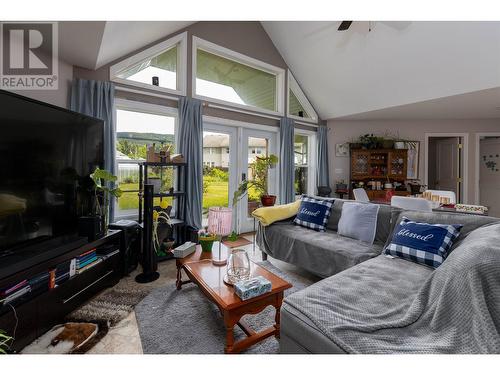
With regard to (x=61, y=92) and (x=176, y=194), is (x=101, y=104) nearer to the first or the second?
(x=61, y=92)

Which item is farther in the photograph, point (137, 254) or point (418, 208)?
point (137, 254)

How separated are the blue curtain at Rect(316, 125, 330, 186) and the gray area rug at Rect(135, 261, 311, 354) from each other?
3737 millimetres

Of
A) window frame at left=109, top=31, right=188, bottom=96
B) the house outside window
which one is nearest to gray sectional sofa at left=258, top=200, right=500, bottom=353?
window frame at left=109, top=31, right=188, bottom=96

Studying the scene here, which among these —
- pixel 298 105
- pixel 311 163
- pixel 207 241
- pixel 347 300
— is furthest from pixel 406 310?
pixel 298 105

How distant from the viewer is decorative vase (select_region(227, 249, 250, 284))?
1674 millimetres

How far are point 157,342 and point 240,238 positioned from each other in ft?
8.69

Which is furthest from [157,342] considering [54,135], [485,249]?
[485,249]

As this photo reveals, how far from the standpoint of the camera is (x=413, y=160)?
16.9 feet

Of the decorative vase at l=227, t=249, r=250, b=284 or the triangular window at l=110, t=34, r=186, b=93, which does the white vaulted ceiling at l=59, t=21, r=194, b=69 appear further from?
the decorative vase at l=227, t=249, r=250, b=284

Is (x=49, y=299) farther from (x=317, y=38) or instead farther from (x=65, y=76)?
(x=317, y=38)

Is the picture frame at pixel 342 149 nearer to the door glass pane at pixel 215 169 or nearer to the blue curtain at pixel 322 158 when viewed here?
the blue curtain at pixel 322 158

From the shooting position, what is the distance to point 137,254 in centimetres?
279

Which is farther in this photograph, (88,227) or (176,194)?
(176,194)

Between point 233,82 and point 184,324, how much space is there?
384cm
